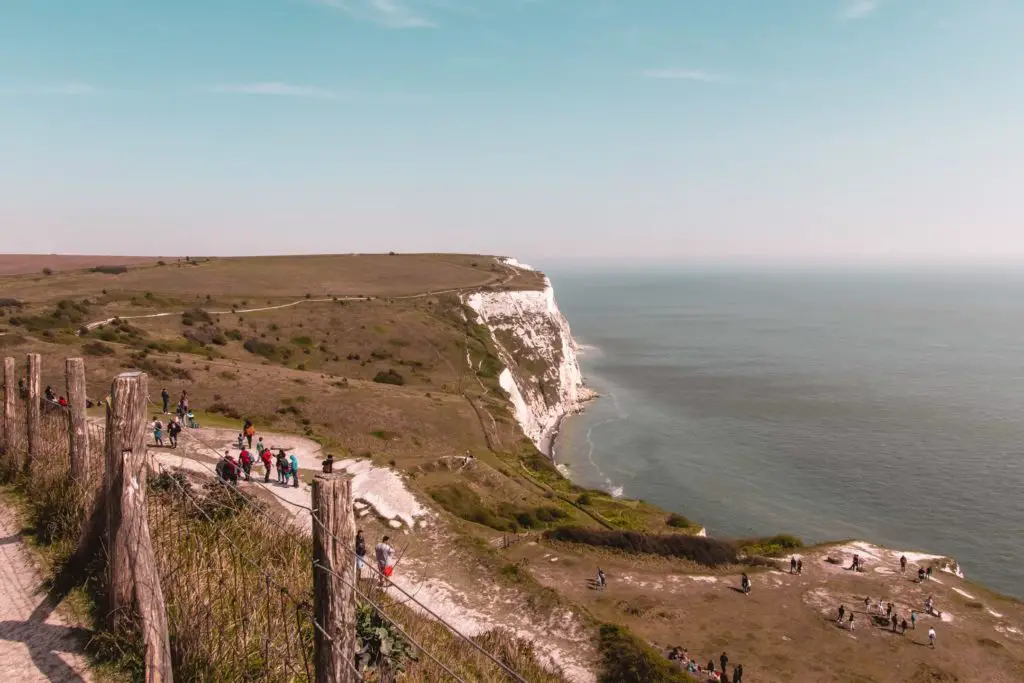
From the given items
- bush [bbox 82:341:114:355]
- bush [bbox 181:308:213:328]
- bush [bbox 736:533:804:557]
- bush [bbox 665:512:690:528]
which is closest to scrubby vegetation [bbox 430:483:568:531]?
bush [bbox 665:512:690:528]

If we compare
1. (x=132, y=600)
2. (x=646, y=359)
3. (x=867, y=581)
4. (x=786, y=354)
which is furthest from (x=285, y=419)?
(x=786, y=354)

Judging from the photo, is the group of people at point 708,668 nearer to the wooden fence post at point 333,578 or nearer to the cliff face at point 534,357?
the wooden fence post at point 333,578

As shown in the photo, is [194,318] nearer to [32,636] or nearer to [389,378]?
[389,378]

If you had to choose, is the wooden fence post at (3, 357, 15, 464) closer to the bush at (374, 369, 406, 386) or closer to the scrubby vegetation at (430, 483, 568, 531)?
the scrubby vegetation at (430, 483, 568, 531)

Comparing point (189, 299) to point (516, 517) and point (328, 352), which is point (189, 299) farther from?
point (516, 517)

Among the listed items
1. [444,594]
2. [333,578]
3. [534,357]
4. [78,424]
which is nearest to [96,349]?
[444,594]
